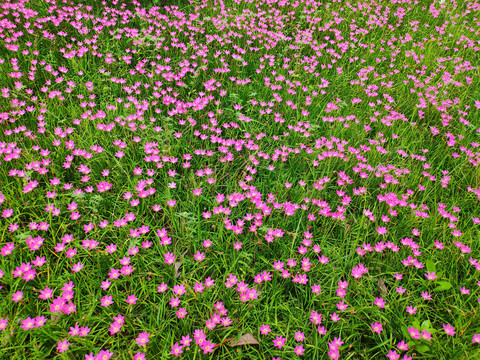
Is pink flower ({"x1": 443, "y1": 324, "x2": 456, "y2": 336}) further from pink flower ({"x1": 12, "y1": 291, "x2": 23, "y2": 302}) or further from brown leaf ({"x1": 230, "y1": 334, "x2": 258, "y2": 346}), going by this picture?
pink flower ({"x1": 12, "y1": 291, "x2": 23, "y2": 302})

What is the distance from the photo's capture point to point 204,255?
2564 millimetres

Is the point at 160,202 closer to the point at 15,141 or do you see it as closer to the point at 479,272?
the point at 15,141

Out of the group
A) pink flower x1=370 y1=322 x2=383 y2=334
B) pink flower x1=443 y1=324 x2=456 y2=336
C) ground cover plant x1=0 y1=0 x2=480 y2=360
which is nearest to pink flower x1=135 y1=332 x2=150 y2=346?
ground cover plant x1=0 y1=0 x2=480 y2=360

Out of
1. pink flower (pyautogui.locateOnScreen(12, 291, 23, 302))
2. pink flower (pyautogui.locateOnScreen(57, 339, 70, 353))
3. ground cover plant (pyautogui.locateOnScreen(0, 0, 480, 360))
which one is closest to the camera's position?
pink flower (pyautogui.locateOnScreen(57, 339, 70, 353))

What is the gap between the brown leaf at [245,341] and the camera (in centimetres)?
215

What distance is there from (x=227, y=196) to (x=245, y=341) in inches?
Answer: 50.6

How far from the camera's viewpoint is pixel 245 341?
Result: 2.17 meters

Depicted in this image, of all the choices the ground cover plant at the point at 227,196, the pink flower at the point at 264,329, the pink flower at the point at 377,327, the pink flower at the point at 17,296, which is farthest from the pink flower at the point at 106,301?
the pink flower at the point at 377,327

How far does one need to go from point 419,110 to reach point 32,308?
5.02 metres

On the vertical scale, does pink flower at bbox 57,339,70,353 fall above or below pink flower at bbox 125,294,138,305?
below

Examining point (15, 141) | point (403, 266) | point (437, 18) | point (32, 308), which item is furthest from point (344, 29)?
point (32, 308)

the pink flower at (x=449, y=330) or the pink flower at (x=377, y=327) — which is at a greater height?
the pink flower at (x=449, y=330)

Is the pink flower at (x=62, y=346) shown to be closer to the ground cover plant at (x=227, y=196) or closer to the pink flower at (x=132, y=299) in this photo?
the ground cover plant at (x=227, y=196)

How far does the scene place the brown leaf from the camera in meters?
2.15
